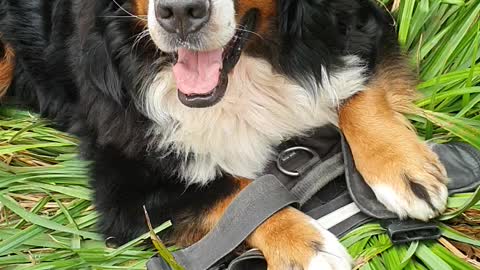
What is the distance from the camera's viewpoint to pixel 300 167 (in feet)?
9.08

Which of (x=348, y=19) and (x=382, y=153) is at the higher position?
(x=348, y=19)

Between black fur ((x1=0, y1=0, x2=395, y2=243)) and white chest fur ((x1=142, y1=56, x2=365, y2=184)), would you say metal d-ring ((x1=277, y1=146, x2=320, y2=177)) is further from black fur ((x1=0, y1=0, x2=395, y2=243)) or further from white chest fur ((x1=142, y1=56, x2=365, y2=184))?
black fur ((x1=0, y1=0, x2=395, y2=243))

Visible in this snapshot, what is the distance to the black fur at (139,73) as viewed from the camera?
8.61 feet

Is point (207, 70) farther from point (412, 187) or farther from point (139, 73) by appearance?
point (412, 187)

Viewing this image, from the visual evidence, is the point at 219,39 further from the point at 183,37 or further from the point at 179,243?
the point at 179,243

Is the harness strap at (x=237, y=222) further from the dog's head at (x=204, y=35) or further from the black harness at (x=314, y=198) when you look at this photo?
the dog's head at (x=204, y=35)

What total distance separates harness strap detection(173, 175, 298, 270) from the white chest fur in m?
0.20

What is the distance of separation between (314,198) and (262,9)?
724 millimetres

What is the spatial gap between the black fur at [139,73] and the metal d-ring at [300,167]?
0.69 ft

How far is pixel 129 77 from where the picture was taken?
8.89ft

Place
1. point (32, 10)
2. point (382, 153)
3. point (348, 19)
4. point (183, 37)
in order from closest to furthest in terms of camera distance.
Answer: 1. point (183, 37)
2. point (382, 153)
3. point (348, 19)
4. point (32, 10)


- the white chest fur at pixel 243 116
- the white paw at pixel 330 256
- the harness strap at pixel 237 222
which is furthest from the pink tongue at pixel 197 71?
the white paw at pixel 330 256

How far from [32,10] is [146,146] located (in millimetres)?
1157

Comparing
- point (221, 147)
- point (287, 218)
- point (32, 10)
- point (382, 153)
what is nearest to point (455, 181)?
point (382, 153)
